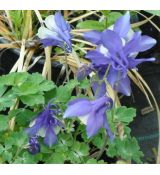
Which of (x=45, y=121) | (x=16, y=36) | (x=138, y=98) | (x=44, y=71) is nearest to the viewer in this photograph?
(x=45, y=121)

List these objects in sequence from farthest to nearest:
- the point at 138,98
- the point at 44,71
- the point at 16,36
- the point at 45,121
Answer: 1. the point at 138,98
2. the point at 16,36
3. the point at 44,71
4. the point at 45,121

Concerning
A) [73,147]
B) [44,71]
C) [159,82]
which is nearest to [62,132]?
[73,147]

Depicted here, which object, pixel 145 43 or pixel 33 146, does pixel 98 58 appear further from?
pixel 33 146

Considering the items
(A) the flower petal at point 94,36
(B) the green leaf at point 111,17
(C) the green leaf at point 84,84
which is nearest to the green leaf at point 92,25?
(B) the green leaf at point 111,17

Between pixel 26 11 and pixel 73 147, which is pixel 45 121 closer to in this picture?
pixel 73 147

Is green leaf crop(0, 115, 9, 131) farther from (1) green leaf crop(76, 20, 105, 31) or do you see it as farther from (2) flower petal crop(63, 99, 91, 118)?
(1) green leaf crop(76, 20, 105, 31)

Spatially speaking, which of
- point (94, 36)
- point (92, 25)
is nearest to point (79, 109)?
point (94, 36)

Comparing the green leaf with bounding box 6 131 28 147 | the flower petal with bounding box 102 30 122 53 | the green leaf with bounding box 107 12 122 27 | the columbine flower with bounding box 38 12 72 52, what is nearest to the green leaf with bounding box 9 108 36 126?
the green leaf with bounding box 6 131 28 147
